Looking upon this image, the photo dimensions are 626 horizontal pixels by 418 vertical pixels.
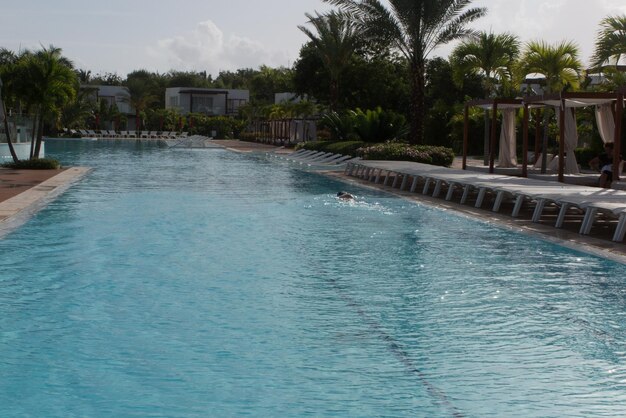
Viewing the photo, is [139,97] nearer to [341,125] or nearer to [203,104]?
[203,104]

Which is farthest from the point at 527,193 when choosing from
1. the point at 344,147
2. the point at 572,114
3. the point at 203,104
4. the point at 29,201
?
the point at 203,104

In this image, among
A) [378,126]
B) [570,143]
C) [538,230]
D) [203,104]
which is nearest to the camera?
[538,230]

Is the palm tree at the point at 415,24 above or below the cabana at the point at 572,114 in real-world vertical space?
above

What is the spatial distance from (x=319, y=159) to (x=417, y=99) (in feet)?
17.9

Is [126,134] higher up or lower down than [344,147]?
lower down

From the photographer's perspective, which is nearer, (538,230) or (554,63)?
(538,230)

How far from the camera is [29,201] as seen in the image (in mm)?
15883

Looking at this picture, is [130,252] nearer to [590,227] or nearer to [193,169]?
[590,227]

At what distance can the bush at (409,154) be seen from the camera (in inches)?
1073

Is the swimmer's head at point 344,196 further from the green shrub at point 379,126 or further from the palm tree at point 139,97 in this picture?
the palm tree at point 139,97

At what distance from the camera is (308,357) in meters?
6.68

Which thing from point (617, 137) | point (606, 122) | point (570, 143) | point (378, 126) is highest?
point (606, 122)

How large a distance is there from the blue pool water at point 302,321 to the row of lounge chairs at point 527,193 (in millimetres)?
998

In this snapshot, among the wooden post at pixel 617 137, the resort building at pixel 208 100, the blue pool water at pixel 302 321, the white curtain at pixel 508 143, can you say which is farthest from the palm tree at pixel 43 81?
the resort building at pixel 208 100
